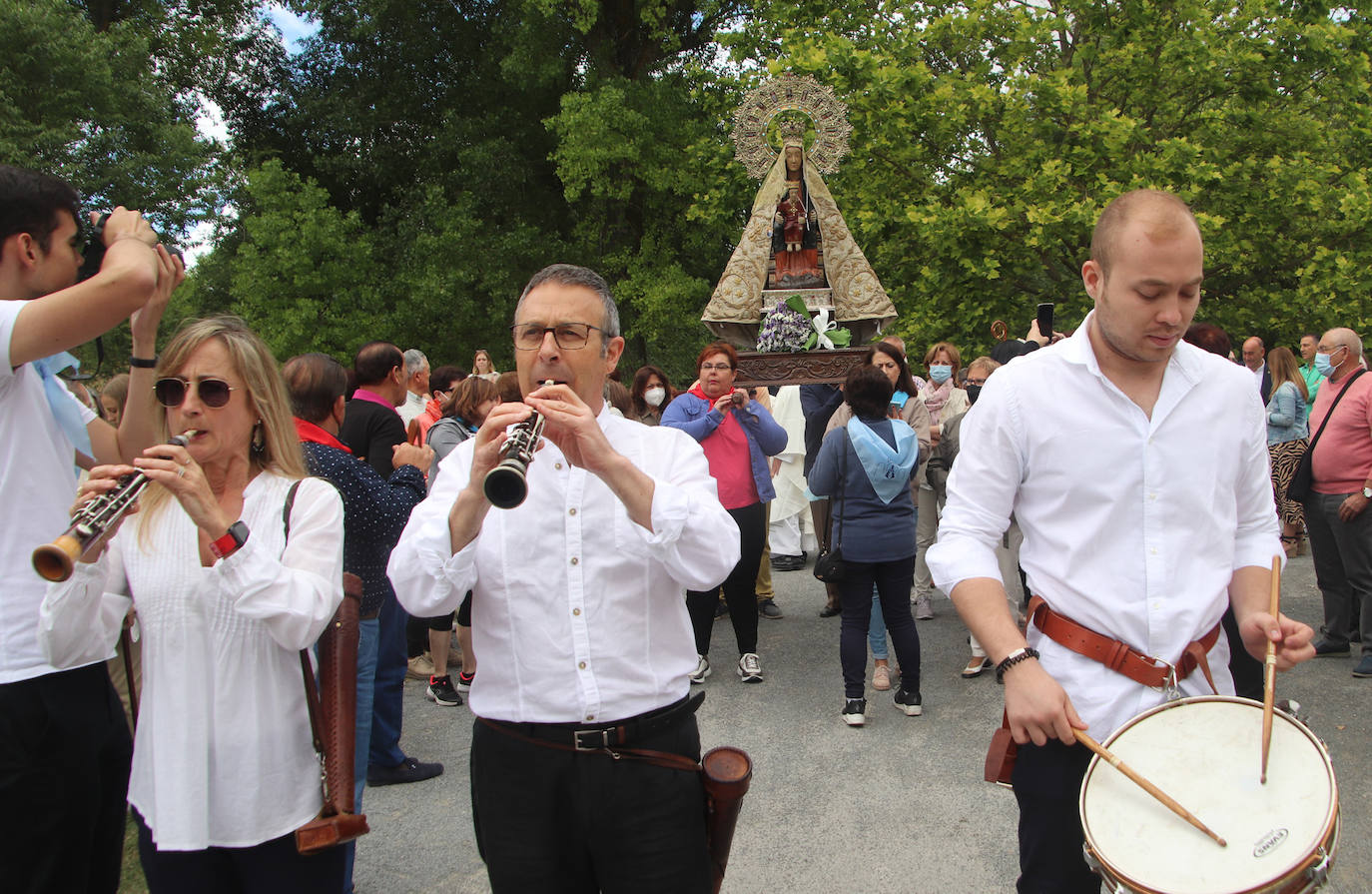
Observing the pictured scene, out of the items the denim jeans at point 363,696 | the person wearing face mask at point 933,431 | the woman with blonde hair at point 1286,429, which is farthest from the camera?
the woman with blonde hair at point 1286,429

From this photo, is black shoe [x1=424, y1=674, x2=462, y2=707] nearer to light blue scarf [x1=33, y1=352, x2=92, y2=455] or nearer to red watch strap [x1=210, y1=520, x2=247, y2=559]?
light blue scarf [x1=33, y1=352, x2=92, y2=455]

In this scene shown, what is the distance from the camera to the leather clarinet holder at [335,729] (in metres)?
2.38

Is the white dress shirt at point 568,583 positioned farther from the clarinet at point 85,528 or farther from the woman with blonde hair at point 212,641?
the clarinet at point 85,528

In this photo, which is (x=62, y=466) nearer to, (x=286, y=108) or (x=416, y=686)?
(x=416, y=686)

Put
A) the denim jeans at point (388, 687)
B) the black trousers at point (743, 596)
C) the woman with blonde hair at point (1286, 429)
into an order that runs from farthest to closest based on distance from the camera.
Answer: the woman with blonde hair at point (1286, 429)
the black trousers at point (743, 596)
the denim jeans at point (388, 687)

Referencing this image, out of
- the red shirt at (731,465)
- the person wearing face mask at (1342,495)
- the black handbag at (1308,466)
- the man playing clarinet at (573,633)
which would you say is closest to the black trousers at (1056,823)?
the man playing clarinet at (573,633)

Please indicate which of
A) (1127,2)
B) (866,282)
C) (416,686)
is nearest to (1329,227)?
(1127,2)

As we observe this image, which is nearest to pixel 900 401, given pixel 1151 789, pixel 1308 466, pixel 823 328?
pixel 823 328

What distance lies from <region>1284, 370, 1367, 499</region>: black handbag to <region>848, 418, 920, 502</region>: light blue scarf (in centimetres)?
290

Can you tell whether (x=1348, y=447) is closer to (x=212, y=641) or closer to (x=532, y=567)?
(x=532, y=567)

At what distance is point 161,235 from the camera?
18.9 metres

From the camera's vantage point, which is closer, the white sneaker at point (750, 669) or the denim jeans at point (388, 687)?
the denim jeans at point (388, 687)

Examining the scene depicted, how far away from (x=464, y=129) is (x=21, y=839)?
20160mm

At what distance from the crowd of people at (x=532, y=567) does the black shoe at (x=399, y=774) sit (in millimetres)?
2550
